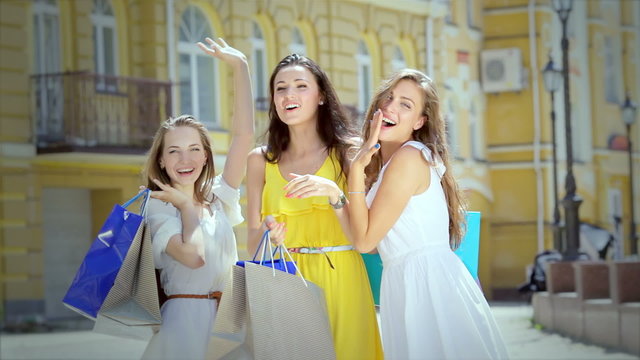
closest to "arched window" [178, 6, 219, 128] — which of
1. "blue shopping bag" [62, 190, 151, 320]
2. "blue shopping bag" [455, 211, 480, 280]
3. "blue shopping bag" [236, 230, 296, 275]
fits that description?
"blue shopping bag" [455, 211, 480, 280]

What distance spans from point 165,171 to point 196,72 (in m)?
16.9

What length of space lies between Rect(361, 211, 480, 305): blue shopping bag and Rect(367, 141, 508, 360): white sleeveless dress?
33cm

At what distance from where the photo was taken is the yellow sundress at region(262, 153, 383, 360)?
544cm

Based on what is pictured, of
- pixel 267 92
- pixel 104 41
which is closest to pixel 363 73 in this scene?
pixel 267 92

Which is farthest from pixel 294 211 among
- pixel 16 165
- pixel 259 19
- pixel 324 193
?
pixel 259 19

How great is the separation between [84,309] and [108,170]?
52.0 ft

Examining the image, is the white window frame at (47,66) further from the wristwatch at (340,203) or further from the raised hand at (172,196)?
the wristwatch at (340,203)

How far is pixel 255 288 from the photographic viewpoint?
512 centimetres

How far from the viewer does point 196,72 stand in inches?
887

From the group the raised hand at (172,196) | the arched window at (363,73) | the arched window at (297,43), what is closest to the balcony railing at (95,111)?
the arched window at (297,43)

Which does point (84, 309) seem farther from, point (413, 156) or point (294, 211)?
point (413, 156)

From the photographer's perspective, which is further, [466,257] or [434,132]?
[466,257]

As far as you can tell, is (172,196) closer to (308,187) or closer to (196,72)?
(308,187)

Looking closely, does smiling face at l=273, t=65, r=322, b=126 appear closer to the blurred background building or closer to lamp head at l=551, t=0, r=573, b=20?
the blurred background building
